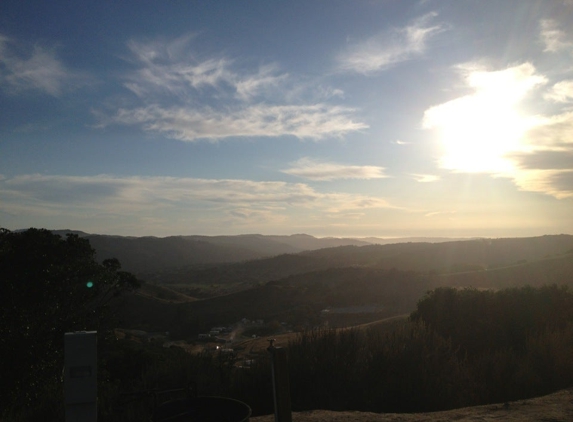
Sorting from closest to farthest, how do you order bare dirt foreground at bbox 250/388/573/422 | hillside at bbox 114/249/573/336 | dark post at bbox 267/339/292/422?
dark post at bbox 267/339/292/422 → bare dirt foreground at bbox 250/388/573/422 → hillside at bbox 114/249/573/336

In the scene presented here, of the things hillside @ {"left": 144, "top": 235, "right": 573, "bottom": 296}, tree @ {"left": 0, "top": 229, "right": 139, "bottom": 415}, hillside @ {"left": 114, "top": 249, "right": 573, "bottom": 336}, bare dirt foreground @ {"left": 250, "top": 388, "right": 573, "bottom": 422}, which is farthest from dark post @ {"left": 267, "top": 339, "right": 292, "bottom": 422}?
hillside @ {"left": 144, "top": 235, "right": 573, "bottom": 296}

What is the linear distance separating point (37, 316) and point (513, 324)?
12429 millimetres

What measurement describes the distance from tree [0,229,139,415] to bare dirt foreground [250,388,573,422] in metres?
4.82

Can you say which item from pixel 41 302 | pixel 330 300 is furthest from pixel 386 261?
pixel 41 302

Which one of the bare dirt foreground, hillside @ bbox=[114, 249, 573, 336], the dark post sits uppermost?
the dark post

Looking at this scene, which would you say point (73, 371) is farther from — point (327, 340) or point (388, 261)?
point (388, 261)

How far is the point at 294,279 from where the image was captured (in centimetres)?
6266

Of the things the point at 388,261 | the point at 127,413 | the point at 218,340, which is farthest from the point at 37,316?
the point at 388,261

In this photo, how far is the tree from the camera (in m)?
9.40

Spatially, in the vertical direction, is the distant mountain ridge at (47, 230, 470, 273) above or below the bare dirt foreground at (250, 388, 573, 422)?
above

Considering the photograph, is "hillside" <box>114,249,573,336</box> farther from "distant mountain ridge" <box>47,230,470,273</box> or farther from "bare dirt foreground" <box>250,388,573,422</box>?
"distant mountain ridge" <box>47,230,470,273</box>

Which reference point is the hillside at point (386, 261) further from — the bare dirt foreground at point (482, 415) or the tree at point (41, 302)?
the bare dirt foreground at point (482, 415)

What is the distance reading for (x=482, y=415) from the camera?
7.33 meters

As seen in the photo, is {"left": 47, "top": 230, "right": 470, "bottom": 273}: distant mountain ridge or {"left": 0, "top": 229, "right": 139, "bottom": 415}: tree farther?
{"left": 47, "top": 230, "right": 470, "bottom": 273}: distant mountain ridge
